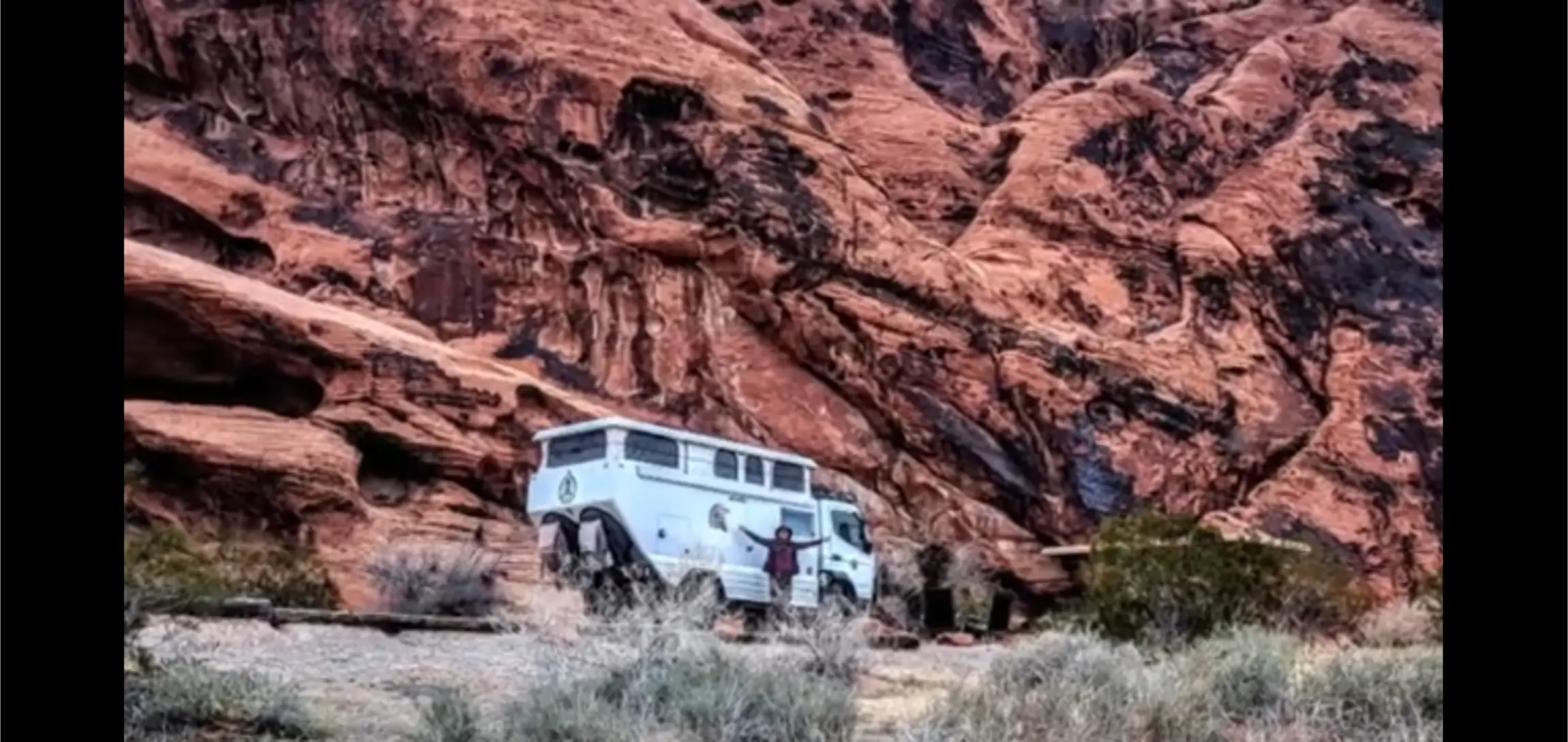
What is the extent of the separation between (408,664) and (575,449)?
25.6 ft

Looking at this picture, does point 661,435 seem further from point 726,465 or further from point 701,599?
point 701,599

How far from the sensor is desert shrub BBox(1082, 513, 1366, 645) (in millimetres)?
16812

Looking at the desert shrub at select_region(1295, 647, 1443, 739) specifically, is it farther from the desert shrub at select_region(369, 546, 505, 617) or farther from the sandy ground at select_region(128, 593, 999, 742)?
the desert shrub at select_region(369, 546, 505, 617)

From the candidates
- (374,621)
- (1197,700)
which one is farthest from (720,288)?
(1197,700)

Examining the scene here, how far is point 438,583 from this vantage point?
58.9 ft

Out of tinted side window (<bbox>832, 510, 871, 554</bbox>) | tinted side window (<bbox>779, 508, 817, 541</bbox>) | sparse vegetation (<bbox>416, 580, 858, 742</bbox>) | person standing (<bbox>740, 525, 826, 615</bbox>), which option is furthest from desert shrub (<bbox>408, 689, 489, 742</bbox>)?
tinted side window (<bbox>832, 510, 871, 554</bbox>)

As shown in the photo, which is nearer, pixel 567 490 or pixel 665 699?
pixel 665 699

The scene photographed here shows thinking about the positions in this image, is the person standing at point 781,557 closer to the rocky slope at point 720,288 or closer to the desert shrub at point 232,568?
the rocky slope at point 720,288

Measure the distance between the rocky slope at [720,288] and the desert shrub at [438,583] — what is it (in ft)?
9.46

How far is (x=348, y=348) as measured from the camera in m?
22.0

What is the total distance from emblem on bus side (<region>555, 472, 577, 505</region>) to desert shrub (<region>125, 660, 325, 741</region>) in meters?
9.93
